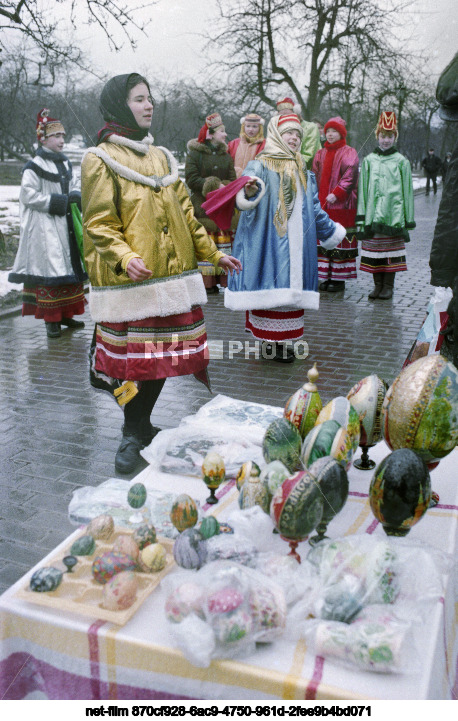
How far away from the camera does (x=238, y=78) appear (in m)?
9.09

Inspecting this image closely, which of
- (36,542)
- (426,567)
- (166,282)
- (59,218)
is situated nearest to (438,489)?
(426,567)

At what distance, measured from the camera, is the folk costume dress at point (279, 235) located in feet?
15.9

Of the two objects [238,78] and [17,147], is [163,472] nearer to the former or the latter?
[238,78]

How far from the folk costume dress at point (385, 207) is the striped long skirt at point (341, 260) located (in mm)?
333

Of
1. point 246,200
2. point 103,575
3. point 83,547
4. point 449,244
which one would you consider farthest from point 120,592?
point 246,200

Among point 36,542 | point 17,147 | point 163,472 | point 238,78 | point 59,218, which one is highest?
point 238,78

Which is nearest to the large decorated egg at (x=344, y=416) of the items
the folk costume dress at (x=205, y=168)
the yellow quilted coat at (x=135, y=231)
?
the yellow quilted coat at (x=135, y=231)

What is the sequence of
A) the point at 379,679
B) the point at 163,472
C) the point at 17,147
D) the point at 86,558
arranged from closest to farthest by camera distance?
the point at 379,679 < the point at 86,558 < the point at 163,472 < the point at 17,147

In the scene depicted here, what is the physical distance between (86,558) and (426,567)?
2.62ft

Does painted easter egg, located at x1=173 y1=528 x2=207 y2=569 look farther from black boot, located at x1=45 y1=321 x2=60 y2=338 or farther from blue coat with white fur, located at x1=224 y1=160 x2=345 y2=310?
black boot, located at x1=45 y1=321 x2=60 y2=338

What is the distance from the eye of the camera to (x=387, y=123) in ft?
23.9

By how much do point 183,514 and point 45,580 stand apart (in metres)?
0.38

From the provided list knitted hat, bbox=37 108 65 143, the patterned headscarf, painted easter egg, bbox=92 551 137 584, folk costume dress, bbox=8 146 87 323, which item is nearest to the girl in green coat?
the patterned headscarf

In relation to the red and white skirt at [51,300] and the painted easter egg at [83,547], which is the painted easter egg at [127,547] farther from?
the red and white skirt at [51,300]
